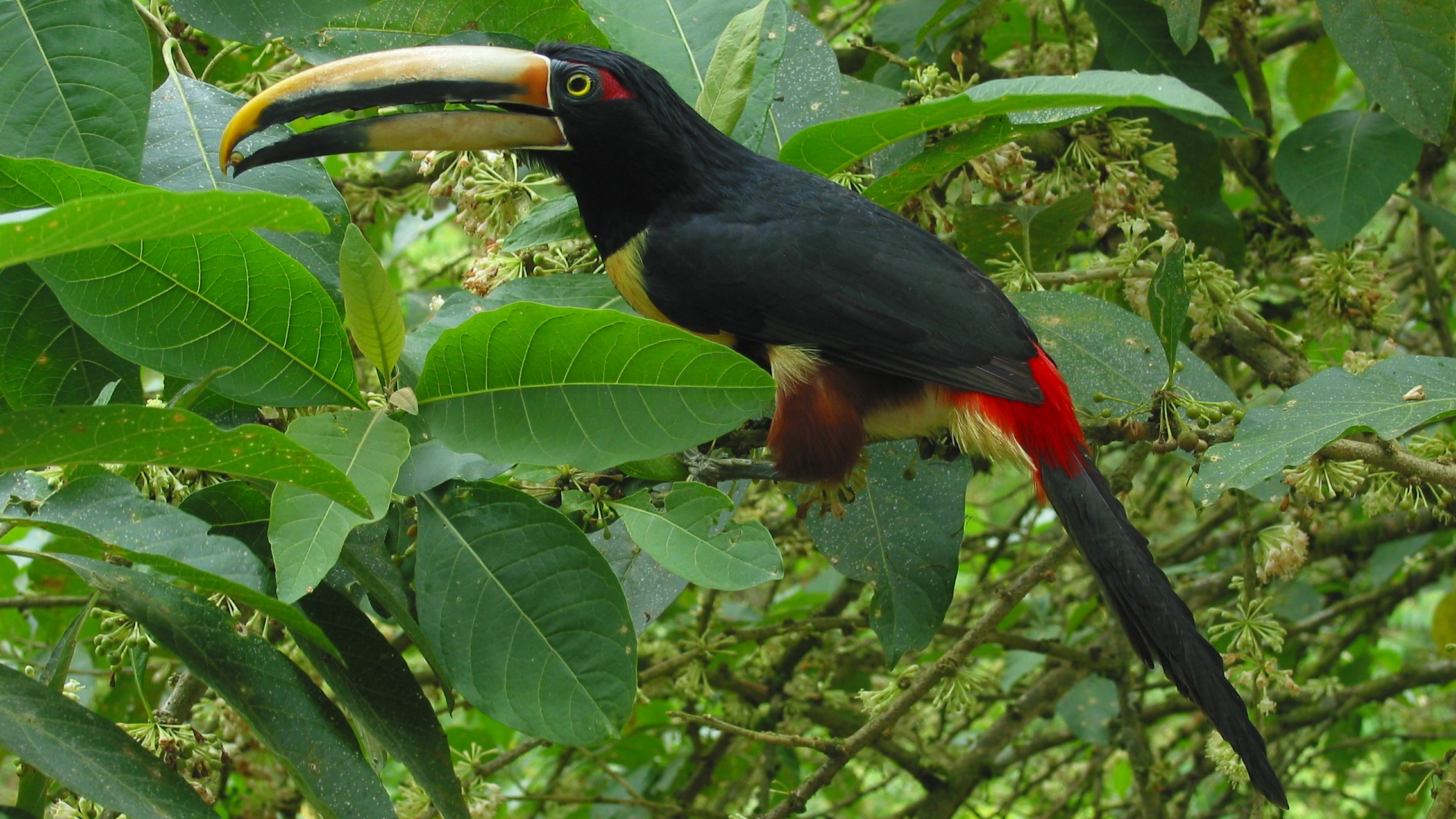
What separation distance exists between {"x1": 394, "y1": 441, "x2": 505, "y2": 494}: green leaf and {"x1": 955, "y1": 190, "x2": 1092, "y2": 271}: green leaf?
1537 millimetres

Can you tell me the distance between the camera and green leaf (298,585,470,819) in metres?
1.94

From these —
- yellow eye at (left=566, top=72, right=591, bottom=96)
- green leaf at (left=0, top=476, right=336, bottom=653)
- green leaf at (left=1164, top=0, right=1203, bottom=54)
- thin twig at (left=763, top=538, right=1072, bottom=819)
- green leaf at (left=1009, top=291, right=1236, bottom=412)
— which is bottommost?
thin twig at (left=763, top=538, right=1072, bottom=819)

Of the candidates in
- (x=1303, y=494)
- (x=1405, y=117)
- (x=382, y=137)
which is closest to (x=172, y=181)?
(x=382, y=137)

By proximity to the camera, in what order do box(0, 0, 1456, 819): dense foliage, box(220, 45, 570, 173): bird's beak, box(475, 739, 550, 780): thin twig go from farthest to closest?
box(475, 739, 550, 780): thin twig → box(220, 45, 570, 173): bird's beak → box(0, 0, 1456, 819): dense foliage

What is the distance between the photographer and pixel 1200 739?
4492mm

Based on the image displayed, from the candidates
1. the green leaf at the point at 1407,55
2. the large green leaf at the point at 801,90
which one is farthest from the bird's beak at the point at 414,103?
the green leaf at the point at 1407,55

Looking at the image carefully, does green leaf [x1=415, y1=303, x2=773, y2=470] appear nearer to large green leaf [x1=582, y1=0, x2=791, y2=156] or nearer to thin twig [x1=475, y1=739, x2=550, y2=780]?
large green leaf [x1=582, y1=0, x2=791, y2=156]

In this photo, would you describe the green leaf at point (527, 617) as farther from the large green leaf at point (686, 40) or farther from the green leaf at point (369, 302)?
the large green leaf at point (686, 40)

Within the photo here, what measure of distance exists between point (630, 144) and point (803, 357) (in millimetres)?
698

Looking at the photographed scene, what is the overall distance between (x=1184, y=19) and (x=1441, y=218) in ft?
3.87

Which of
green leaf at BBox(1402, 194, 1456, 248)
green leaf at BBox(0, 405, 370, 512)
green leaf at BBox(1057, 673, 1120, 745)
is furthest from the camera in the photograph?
green leaf at BBox(1057, 673, 1120, 745)

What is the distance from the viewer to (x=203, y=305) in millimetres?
1955

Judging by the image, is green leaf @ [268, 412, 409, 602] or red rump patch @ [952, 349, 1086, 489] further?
red rump patch @ [952, 349, 1086, 489]

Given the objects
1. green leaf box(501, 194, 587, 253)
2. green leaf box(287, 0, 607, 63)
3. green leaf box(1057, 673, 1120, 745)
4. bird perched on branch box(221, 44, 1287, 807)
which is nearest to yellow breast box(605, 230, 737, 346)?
bird perched on branch box(221, 44, 1287, 807)
